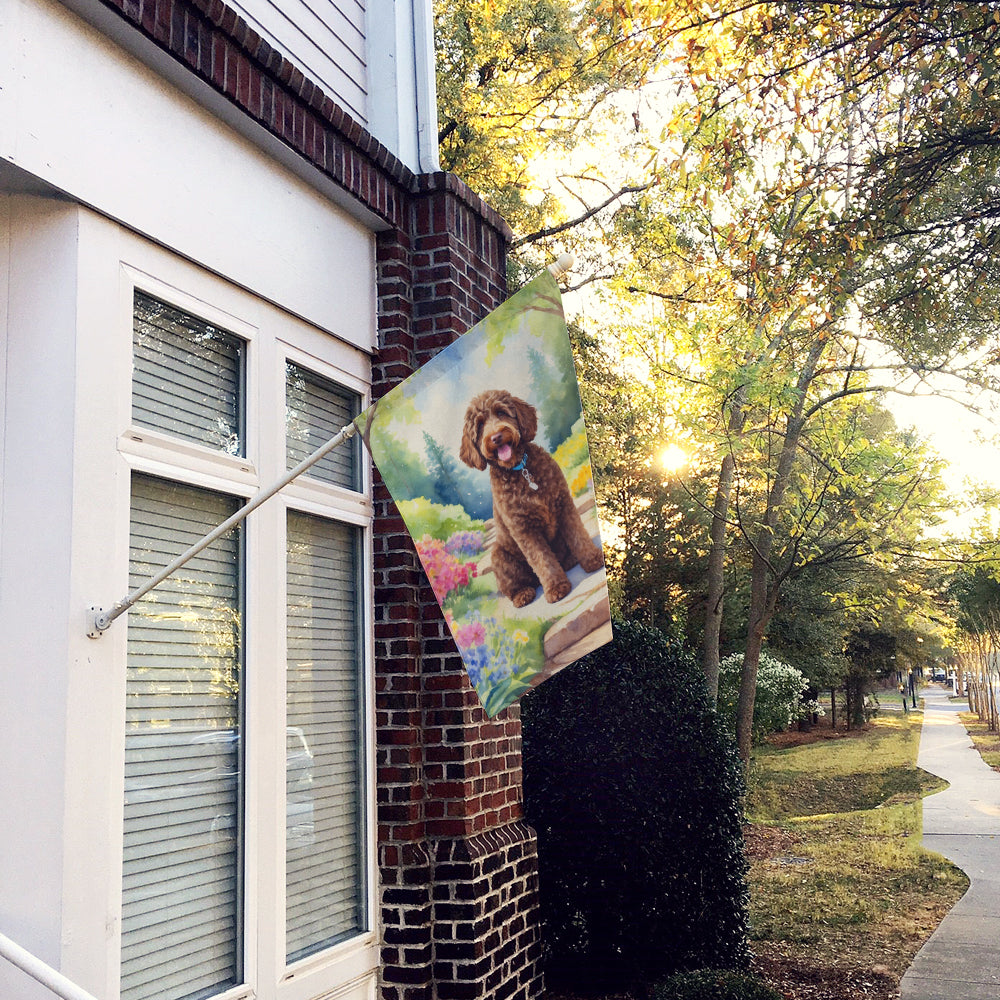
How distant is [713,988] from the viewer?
5180 mm

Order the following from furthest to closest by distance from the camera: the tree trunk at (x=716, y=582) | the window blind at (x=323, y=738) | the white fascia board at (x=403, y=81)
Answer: the tree trunk at (x=716, y=582) → the white fascia board at (x=403, y=81) → the window blind at (x=323, y=738)

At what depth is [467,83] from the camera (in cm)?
1245

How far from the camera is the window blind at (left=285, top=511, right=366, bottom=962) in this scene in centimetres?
420

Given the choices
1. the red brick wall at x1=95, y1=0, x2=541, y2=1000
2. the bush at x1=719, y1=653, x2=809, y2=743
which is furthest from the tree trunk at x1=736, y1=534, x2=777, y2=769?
the bush at x1=719, y1=653, x2=809, y2=743

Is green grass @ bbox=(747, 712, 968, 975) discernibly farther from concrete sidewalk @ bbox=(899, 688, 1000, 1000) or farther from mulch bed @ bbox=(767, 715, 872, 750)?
mulch bed @ bbox=(767, 715, 872, 750)

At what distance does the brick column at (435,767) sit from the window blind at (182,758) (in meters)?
1.11

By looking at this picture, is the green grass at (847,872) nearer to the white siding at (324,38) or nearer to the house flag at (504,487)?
the house flag at (504,487)

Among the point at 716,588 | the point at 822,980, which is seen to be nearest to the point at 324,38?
the point at 822,980

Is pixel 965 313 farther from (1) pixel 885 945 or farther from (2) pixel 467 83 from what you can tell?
(2) pixel 467 83

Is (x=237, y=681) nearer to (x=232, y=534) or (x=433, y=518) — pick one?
(x=232, y=534)

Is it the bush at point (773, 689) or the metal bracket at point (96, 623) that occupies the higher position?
the metal bracket at point (96, 623)

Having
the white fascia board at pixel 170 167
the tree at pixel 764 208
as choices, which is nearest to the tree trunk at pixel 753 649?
the tree at pixel 764 208

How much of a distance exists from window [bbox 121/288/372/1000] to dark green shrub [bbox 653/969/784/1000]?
1731mm

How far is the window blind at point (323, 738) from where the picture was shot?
4.20 metres
